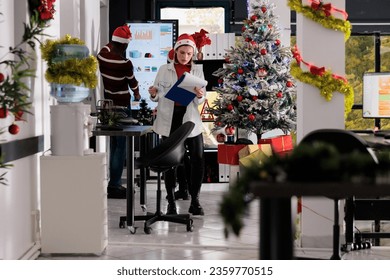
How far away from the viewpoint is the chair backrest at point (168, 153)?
22.4 feet

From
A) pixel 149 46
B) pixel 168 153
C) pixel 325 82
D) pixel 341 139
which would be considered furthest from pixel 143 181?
pixel 149 46

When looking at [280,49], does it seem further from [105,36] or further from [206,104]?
[105,36]

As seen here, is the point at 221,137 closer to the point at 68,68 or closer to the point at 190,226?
the point at 190,226

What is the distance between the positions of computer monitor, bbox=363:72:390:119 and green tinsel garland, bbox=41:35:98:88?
7.43ft

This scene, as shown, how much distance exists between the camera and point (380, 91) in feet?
22.5

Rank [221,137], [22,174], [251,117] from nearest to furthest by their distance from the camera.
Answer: [22,174] → [251,117] → [221,137]

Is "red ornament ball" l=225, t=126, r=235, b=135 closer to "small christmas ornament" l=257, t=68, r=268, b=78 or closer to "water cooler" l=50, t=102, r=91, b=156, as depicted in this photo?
"small christmas ornament" l=257, t=68, r=268, b=78

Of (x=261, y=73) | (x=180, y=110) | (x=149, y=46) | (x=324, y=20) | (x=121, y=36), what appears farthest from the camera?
(x=149, y=46)

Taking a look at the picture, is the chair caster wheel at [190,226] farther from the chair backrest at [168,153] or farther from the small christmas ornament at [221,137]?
the small christmas ornament at [221,137]

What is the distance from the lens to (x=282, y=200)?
2.26 m

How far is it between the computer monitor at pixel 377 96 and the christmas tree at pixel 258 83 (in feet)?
10.8

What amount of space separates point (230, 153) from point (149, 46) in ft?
7.88

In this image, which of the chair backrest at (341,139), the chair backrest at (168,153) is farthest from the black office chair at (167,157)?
the chair backrest at (341,139)
